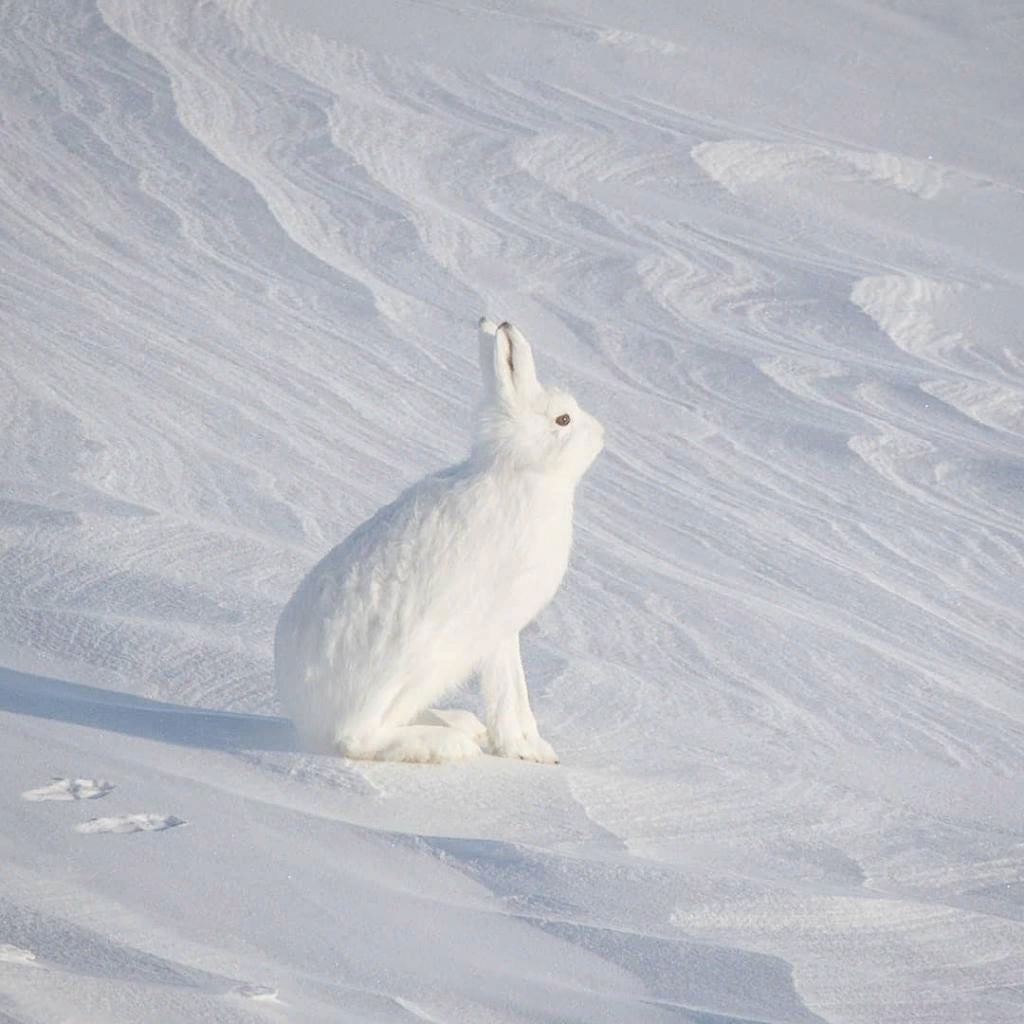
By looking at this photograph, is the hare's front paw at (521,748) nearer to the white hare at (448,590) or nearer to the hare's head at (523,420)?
the white hare at (448,590)

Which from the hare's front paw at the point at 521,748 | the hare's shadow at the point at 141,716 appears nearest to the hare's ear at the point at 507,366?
the hare's front paw at the point at 521,748

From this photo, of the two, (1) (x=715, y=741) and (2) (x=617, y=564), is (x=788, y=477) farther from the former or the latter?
(1) (x=715, y=741)

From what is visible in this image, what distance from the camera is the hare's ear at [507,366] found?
12.8 ft

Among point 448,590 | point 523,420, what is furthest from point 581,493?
point 448,590

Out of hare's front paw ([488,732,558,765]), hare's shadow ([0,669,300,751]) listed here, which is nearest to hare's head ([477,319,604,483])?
hare's front paw ([488,732,558,765])

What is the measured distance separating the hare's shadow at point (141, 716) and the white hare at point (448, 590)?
0.15 meters

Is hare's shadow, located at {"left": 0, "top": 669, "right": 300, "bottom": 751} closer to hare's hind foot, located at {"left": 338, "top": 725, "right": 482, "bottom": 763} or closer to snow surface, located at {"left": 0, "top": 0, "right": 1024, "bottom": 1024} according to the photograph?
snow surface, located at {"left": 0, "top": 0, "right": 1024, "bottom": 1024}

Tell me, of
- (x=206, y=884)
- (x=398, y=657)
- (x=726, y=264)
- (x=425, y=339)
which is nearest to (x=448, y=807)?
(x=398, y=657)

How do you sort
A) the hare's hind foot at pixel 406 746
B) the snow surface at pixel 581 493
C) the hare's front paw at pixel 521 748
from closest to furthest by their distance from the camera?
the snow surface at pixel 581 493
the hare's hind foot at pixel 406 746
the hare's front paw at pixel 521 748

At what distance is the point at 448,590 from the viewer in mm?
3828

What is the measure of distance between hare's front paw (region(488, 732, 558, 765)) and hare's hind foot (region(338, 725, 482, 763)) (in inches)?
4.4

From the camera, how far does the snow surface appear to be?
9.45ft

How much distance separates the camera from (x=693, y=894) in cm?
311

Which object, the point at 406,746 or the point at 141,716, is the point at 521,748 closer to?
the point at 406,746
